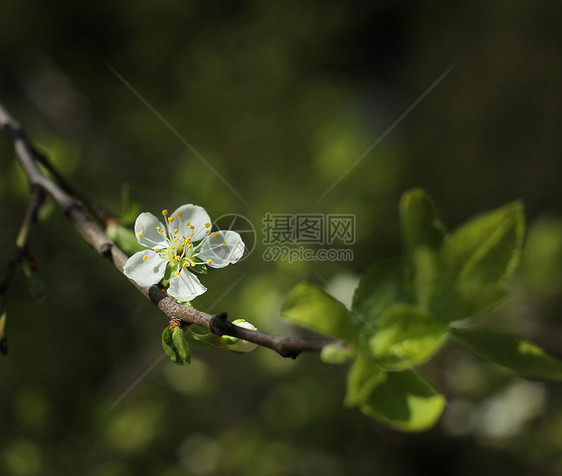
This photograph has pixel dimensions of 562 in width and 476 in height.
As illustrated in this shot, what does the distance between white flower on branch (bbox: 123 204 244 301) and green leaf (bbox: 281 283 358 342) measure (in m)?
0.12

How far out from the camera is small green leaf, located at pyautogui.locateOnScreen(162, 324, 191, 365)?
0.44 meters

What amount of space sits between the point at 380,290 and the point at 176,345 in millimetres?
173

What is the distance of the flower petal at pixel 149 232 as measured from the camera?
1.82 feet

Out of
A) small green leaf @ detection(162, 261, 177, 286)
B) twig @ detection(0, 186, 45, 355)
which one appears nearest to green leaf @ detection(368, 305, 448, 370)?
small green leaf @ detection(162, 261, 177, 286)

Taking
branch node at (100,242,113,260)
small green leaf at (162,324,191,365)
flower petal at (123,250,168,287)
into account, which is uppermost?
branch node at (100,242,113,260)

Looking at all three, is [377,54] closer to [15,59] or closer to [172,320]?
[15,59]

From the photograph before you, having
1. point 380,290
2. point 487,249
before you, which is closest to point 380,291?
point 380,290

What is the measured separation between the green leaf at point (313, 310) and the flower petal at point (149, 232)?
207mm

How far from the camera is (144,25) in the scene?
72.4 inches

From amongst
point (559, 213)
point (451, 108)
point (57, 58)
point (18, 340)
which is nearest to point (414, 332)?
point (18, 340)

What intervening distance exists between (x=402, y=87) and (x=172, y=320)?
2.91m

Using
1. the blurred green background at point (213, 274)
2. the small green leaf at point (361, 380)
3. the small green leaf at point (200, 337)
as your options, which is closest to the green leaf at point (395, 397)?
the small green leaf at point (361, 380)

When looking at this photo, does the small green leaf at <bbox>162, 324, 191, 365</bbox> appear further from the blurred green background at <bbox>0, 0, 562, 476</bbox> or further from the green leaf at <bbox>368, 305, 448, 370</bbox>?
the blurred green background at <bbox>0, 0, 562, 476</bbox>

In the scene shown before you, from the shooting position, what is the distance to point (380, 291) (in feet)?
1.53
